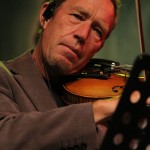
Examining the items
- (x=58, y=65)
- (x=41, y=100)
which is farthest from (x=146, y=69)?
(x=58, y=65)

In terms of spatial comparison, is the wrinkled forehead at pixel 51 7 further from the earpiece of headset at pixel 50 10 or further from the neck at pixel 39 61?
the neck at pixel 39 61

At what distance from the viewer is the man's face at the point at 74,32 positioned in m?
1.14

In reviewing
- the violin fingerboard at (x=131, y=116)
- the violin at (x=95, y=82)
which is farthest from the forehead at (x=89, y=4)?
the violin fingerboard at (x=131, y=116)

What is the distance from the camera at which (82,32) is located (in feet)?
3.83

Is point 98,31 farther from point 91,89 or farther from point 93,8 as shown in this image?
point 91,89

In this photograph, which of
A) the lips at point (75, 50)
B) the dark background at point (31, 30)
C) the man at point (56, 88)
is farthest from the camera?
the dark background at point (31, 30)

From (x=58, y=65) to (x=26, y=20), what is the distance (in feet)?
3.31

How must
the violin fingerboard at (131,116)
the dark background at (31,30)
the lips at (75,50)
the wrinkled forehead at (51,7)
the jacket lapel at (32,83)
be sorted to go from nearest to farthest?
1. the violin fingerboard at (131,116)
2. the jacket lapel at (32,83)
3. the lips at (75,50)
4. the wrinkled forehead at (51,7)
5. the dark background at (31,30)

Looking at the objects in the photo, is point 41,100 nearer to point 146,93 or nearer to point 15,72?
point 15,72

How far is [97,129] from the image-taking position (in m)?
0.72

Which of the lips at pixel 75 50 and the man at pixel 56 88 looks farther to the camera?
the lips at pixel 75 50

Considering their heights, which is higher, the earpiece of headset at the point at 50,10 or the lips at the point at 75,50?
the earpiece of headset at the point at 50,10

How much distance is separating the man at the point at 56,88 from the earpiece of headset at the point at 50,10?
0.01 metres

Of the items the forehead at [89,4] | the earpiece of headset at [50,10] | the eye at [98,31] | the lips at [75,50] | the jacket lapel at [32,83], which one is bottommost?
the jacket lapel at [32,83]
